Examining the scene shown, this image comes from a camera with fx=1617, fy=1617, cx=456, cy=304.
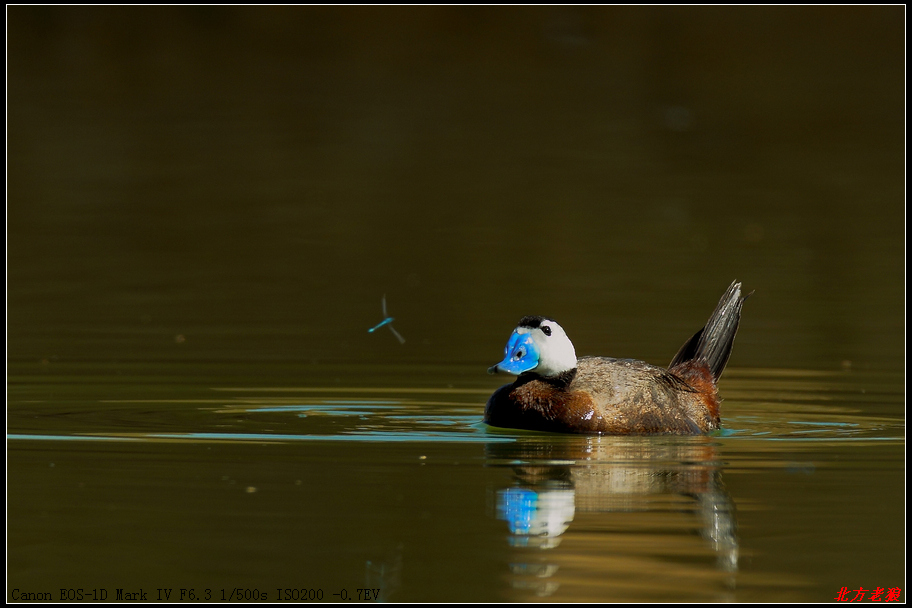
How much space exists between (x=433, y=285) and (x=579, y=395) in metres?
6.16

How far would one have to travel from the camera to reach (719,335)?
9.99 metres

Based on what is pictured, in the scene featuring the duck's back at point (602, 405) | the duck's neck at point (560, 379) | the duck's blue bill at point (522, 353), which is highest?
the duck's blue bill at point (522, 353)

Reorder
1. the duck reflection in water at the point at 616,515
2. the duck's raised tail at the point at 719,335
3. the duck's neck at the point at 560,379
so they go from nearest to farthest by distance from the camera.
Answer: the duck reflection in water at the point at 616,515, the duck's neck at the point at 560,379, the duck's raised tail at the point at 719,335

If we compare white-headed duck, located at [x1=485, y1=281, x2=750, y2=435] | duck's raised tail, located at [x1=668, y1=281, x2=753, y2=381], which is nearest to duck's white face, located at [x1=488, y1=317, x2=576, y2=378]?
white-headed duck, located at [x1=485, y1=281, x2=750, y2=435]

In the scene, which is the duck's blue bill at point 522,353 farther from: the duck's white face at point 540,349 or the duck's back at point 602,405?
the duck's back at point 602,405

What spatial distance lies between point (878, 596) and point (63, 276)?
10.6 m

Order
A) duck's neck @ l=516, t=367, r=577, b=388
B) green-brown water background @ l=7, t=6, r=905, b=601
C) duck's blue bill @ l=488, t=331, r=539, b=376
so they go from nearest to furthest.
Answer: green-brown water background @ l=7, t=6, r=905, b=601 < duck's blue bill @ l=488, t=331, r=539, b=376 < duck's neck @ l=516, t=367, r=577, b=388

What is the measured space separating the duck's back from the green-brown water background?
0.18 metres

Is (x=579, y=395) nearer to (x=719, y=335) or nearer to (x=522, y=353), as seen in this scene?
(x=522, y=353)

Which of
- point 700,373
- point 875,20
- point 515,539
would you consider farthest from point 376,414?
point 875,20

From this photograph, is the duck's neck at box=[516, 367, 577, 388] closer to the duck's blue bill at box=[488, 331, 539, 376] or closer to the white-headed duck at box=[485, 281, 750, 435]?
the white-headed duck at box=[485, 281, 750, 435]

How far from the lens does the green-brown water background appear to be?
638cm

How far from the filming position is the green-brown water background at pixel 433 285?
6.38 metres

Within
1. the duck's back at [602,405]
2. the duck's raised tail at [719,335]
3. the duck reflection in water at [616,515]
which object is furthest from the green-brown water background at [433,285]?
the duck's raised tail at [719,335]
